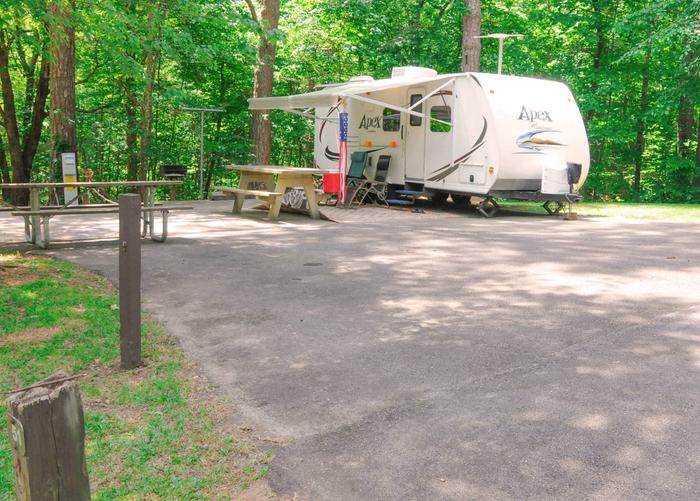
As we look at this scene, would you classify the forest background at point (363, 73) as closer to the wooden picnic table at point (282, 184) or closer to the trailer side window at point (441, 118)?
the trailer side window at point (441, 118)

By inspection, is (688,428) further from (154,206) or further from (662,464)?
(154,206)

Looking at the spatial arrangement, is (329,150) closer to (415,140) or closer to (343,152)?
(343,152)

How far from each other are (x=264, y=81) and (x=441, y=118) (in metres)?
5.82

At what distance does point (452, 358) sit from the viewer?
16.0 feet

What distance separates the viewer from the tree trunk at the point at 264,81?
17500mm

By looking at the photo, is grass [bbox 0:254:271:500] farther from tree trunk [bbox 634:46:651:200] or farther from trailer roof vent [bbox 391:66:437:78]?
tree trunk [bbox 634:46:651:200]

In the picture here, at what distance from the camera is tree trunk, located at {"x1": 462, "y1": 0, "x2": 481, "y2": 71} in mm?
17703

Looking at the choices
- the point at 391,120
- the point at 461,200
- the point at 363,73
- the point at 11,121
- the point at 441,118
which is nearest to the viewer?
the point at 441,118

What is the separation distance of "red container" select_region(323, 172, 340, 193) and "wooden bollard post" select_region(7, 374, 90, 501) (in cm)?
1300

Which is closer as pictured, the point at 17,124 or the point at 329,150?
the point at 329,150

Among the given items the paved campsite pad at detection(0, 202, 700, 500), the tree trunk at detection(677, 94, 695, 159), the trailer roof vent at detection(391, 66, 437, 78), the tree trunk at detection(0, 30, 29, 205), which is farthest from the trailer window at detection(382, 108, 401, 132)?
the tree trunk at detection(677, 94, 695, 159)

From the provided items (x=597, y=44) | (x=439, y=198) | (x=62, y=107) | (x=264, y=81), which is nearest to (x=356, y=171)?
Result: (x=439, y=198)

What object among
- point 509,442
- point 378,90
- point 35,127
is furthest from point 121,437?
point 35,127

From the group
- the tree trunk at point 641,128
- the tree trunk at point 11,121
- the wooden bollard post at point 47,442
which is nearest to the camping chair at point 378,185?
the tree trunk at point 641,128
